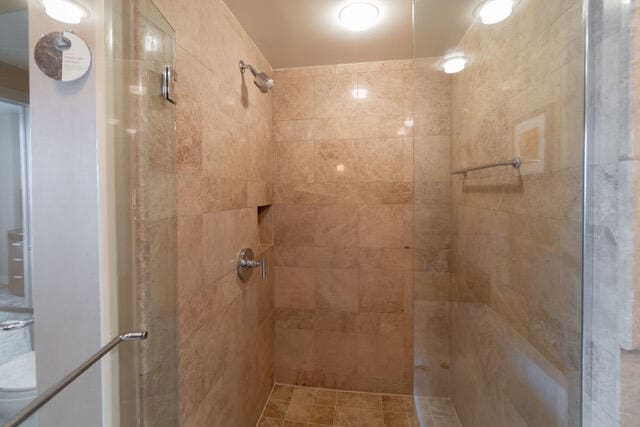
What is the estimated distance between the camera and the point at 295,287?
6.53ft

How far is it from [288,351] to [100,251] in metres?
1.70

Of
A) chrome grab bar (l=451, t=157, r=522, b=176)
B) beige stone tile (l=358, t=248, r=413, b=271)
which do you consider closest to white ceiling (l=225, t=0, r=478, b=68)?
chrome grab bar (l=451, t=157, r=522, b=176)

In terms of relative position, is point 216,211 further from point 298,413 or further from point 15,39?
point 298,413

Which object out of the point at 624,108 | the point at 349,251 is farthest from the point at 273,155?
the point at 624,108

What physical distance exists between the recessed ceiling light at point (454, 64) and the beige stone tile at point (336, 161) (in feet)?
2.28

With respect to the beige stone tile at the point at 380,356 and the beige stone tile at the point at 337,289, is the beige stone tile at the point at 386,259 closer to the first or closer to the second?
the beige stone tile at the point at 337,289

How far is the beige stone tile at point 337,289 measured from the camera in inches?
75.7

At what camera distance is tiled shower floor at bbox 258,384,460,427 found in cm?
162

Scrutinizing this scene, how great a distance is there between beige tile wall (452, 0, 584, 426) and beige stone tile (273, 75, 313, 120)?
97 cm

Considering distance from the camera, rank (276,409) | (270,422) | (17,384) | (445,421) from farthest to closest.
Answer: (276,409) < (270,422) < (445,421) < (17,384)

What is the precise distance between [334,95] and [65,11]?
1.52 m

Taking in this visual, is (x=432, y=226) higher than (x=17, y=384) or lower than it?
higher

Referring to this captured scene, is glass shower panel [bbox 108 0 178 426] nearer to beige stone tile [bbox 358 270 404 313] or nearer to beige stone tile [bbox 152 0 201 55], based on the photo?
beige stone tile [bbox 152 0 201 55]

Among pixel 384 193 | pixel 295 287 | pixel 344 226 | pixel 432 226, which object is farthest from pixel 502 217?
pixel 295 287
